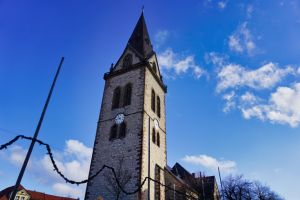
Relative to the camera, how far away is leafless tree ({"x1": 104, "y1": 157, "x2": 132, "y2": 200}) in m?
17.3

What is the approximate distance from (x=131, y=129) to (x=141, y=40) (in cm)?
1544

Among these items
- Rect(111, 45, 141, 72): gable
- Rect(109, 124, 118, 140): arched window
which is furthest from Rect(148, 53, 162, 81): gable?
Rect(109, 124, 118, 140): arched window

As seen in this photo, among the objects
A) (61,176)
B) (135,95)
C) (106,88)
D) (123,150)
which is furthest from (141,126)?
(61,176)

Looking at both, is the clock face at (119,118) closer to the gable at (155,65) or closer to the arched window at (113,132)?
the arched window at (113,132)

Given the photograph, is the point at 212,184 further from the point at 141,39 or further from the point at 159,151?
the point at 141,39

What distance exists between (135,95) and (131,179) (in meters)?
8.62

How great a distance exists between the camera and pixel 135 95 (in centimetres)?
A: 2317

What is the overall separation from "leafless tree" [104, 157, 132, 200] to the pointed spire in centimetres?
1430

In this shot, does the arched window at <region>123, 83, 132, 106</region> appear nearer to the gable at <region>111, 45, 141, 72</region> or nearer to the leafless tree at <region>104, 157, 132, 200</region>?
the gable at <region>111, 45, 141, 72</region>

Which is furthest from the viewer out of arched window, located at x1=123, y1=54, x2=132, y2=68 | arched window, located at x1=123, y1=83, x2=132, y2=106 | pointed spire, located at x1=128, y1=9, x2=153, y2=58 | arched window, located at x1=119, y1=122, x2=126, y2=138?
pointed spire, located at x1=128, y1=9, x2=153, y2=58

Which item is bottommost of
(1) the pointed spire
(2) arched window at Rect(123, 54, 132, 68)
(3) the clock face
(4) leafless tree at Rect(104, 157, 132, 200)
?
(4) leafless tree at Rect(104, 157, 132, 200)

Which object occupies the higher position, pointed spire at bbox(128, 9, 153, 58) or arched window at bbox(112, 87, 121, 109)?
pointed spire at bbox(128, 9, 153, 58)

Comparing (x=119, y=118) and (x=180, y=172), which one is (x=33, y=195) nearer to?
(x=180, y=172)

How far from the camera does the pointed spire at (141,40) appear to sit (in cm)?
2950
